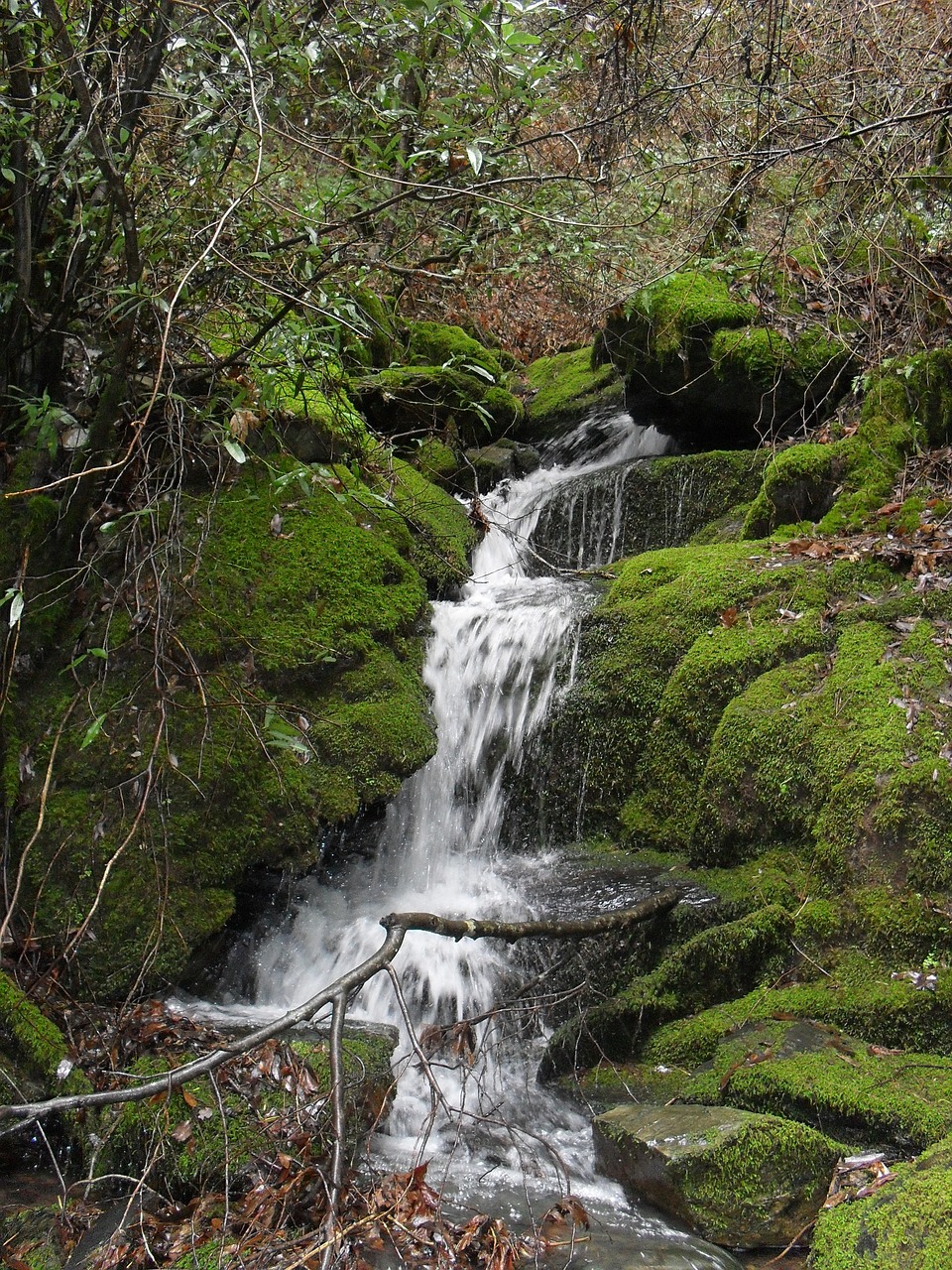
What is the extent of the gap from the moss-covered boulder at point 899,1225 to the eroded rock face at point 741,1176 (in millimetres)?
243

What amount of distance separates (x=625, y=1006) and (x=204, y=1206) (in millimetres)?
2129

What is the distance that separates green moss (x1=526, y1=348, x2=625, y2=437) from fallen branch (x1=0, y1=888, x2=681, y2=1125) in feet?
24.1

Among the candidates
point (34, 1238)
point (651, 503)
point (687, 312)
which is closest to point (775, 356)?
point (687, 312)

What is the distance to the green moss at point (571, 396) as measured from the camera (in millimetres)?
11055

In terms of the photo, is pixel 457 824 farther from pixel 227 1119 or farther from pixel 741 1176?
pixel 741 1176

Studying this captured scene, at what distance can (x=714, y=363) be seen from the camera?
8.26 m

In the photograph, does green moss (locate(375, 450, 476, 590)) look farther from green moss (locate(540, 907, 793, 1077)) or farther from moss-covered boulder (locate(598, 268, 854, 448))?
green moss (locate(540, 907, 793, 1077))

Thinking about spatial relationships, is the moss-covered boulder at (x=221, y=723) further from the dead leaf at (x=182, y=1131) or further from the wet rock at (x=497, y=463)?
the wet rock at (x=497, y=463)

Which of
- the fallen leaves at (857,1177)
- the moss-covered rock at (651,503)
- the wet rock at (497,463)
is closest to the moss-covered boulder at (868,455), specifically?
the moss-covered rock at (651,503)

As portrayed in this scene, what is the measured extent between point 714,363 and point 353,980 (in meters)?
6.88

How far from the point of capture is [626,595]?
21.7 feet

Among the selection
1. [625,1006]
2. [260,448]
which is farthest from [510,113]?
[625,1006]

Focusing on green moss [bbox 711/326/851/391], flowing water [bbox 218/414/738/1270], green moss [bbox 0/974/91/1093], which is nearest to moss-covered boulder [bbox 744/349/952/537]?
green moss [bbox 711/326/851/391]

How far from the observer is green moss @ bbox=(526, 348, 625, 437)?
1105 centimetres
